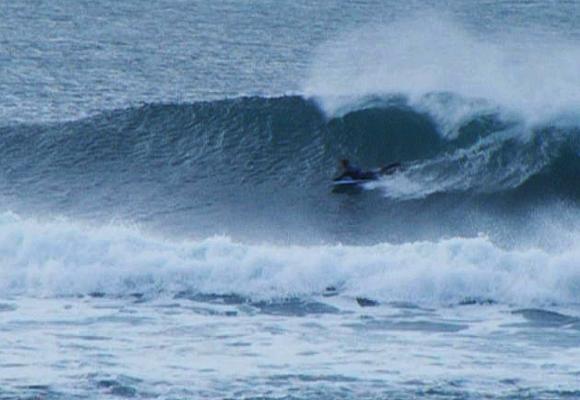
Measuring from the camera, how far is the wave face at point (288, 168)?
31.0 m

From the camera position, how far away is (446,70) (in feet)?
127

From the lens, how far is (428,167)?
33.2 metres

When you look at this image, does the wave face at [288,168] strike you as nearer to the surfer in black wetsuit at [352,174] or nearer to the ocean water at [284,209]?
the ocean water at [284,209]

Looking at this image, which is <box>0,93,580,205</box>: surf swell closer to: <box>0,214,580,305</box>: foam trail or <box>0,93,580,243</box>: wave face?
<box>0,93,580,243</box>: wave face

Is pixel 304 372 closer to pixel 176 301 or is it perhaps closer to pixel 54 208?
pixel 176 301

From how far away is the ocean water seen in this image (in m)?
23.2

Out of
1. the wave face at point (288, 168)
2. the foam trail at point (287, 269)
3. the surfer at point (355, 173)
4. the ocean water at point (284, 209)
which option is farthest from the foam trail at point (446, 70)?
the foam trail at point (287, 269)

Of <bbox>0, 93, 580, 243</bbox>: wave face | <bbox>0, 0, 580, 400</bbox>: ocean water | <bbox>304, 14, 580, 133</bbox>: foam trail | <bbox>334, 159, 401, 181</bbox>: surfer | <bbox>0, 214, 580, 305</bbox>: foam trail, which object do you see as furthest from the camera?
<bbox>304, 14, 580, 133</bbox>: foam trail

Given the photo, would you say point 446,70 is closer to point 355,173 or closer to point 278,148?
point 278,148

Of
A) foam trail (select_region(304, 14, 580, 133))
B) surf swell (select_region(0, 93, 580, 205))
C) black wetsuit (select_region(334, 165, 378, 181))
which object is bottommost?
black wetsuit (select_region(334, 165, 378, 181))

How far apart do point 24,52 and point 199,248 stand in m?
15.4

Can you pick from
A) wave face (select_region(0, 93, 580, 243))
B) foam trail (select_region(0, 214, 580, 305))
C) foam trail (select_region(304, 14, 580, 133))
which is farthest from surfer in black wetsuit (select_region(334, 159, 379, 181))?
foam trail (select_region(0, 214, 580, 305))

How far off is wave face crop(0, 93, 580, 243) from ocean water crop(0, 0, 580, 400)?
0.05m

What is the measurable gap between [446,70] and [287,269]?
489 inches
